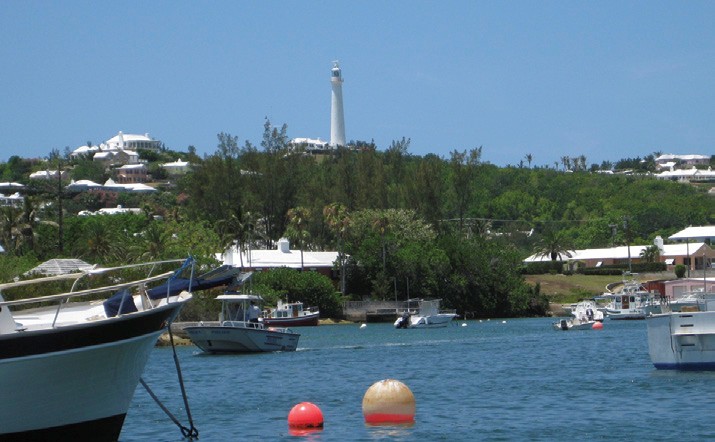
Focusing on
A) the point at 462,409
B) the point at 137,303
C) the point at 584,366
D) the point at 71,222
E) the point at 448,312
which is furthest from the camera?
the point at 71,222

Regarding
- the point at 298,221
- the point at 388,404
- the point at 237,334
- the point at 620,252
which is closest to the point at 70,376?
the point at 388,404

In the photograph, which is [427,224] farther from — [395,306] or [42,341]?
[42,341]

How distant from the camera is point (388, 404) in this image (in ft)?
99.5

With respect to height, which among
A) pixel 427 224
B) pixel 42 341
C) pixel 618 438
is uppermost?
pixel 427 224

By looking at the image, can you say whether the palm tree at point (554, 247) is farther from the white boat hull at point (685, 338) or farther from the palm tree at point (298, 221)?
the white boat hull at point (685, 338)

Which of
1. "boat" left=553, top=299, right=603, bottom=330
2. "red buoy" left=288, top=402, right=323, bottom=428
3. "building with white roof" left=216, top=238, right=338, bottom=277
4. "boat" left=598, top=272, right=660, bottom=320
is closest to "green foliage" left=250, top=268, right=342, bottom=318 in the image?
"building with white roof" left=216, top=238, right=338, bottom=277

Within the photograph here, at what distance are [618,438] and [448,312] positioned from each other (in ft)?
276

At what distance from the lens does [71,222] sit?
447 ft

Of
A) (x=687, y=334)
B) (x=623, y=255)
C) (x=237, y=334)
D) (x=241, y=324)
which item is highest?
(x=623, y=255)

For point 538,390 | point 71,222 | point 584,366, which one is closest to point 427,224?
point 71,222

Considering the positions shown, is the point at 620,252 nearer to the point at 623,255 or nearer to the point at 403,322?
the point at 623,255

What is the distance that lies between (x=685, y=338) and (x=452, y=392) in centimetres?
775

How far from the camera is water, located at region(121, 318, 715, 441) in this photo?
30312 millimetres

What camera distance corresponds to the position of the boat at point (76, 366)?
24812 mm
